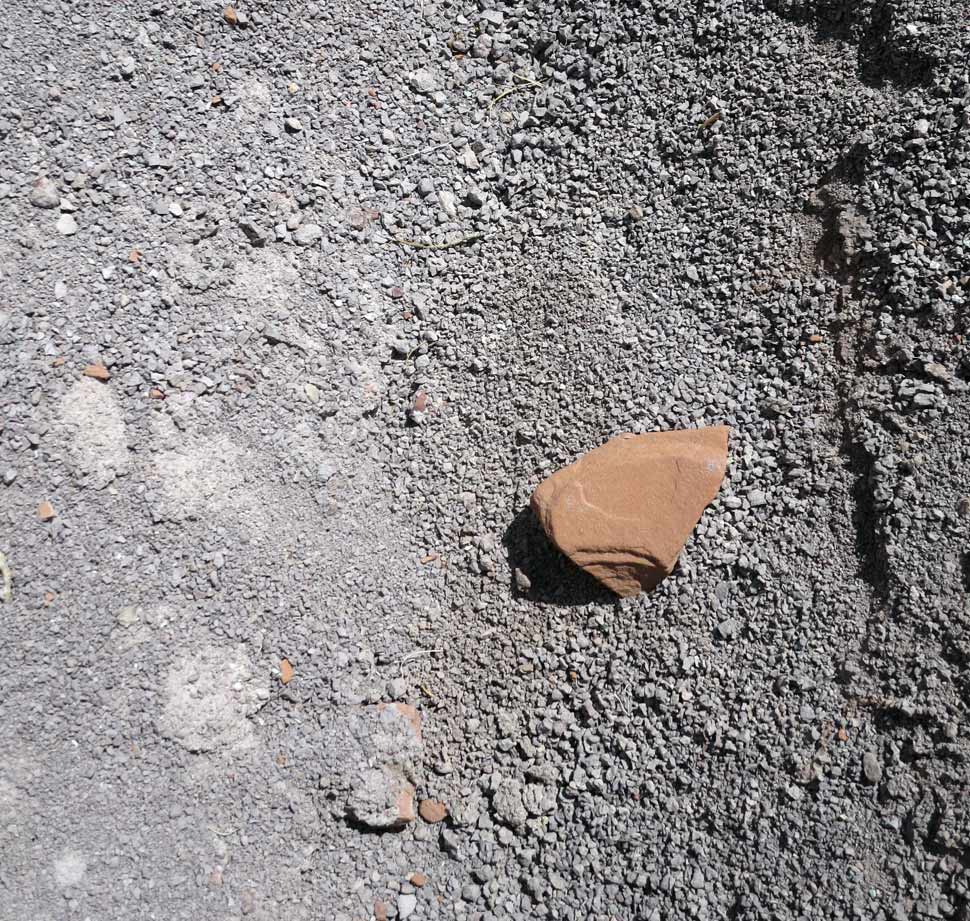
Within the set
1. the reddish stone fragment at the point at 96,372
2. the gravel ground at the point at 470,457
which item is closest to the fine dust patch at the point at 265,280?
the gravel ground at the point at 470,457

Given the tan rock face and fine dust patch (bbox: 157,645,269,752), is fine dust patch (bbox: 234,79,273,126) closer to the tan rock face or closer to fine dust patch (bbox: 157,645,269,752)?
the tan rock face

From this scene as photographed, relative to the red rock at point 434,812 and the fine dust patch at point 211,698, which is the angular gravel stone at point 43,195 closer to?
the fine dust patch at point 211,698

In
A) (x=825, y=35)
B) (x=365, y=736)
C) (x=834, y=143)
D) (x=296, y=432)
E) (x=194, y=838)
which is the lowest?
(x=194, y=838)

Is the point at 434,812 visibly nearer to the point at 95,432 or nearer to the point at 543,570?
the point at 543,570

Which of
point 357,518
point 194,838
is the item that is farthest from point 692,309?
point 194,838

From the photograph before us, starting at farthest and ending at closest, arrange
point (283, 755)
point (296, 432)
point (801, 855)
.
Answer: point (296, 432)
point (283, 755)
point (801, 855)

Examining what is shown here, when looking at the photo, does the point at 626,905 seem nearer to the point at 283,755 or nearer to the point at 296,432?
the point at 283,755

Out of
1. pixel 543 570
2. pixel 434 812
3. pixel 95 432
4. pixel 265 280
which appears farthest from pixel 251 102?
pixel 434 812

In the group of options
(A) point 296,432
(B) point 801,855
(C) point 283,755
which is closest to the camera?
(B) point 801,855
